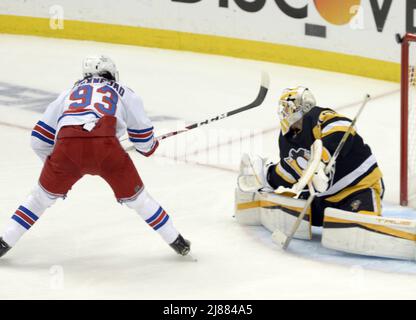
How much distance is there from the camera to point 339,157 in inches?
198

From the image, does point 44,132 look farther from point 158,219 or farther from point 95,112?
point 158,219

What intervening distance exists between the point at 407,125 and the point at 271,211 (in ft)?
2.98

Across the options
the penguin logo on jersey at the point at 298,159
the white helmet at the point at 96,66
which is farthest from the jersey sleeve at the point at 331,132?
the white helmet at the point at 96,66

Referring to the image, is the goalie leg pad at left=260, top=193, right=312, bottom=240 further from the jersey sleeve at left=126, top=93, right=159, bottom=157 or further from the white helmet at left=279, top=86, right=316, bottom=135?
the jersey sleeve at left=126, top=93, right=159, bottom=157

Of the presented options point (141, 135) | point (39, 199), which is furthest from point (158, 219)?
point (39, 199)

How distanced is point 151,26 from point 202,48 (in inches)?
18.4

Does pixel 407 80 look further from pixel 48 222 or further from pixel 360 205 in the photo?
pixel 48 222

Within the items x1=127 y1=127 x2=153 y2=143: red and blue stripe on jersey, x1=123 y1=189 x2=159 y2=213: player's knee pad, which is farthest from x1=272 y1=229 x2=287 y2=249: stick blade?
x1=127 y1=127 x2=153 y2=143: red and blue stripe on jersey

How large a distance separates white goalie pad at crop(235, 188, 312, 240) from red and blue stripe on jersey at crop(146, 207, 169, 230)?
602mm

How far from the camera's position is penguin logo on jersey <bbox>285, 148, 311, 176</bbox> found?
505cm

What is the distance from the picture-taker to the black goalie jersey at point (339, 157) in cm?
496
